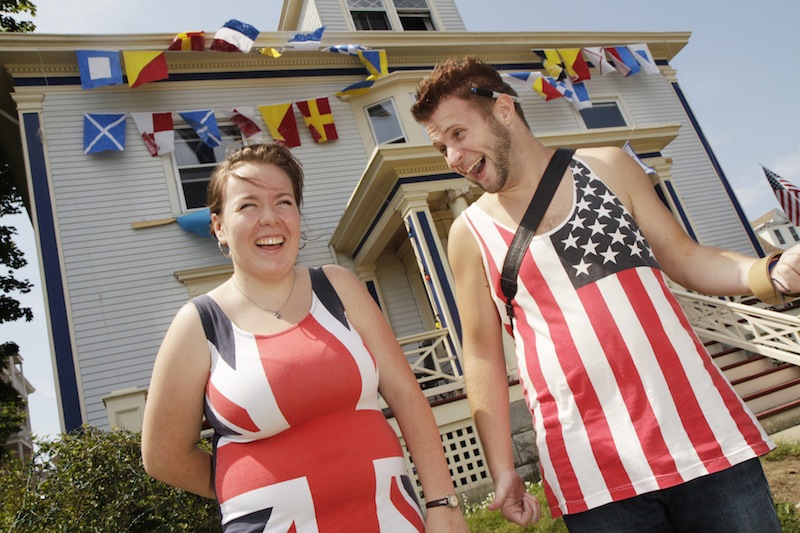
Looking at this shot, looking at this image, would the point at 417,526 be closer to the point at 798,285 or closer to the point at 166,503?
→ the point at 798,285

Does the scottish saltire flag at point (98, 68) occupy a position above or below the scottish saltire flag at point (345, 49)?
below

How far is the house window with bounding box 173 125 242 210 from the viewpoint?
9914 millimetres

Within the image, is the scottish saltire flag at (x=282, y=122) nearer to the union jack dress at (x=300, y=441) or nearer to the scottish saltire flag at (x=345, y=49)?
the scottish saltire flag at (x=345, y=49)

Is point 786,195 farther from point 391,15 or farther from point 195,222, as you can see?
point 195,222

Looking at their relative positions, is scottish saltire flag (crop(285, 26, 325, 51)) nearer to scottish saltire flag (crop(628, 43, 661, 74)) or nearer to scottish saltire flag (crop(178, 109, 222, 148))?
scottish saltire flag (crop(178, 109, 222, 148))

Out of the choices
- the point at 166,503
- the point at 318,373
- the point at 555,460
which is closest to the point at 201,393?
the point at 318,373

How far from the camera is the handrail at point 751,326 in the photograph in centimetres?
723

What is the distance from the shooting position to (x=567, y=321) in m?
1.59

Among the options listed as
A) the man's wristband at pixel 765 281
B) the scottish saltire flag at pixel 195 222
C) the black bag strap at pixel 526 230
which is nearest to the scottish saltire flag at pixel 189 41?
the scottish saltire flag at pixel 195 222

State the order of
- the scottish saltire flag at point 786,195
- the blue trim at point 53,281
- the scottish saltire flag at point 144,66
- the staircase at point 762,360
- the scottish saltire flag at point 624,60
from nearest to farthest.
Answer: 1. the staircase at point 762,360
2. the blue trim at point 53,281
3. the scottish saltire flag at point 144,66
4. the scottish saltire flag at point 786,195
5. the scottish saltire flag at point 624,60

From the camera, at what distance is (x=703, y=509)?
1406 mm

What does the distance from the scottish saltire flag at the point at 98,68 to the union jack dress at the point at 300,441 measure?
958cm

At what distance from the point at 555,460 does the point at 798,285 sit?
789 mm

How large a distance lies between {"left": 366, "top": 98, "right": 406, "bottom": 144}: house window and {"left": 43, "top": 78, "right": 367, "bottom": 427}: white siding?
1.47 m
